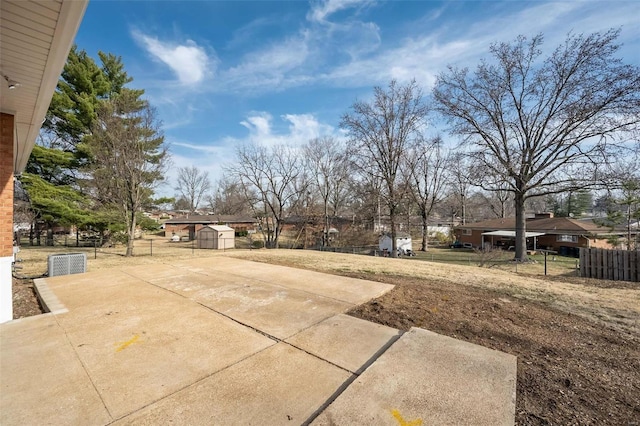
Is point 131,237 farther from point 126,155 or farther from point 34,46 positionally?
point 34,46

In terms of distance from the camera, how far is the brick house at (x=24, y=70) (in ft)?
8.20

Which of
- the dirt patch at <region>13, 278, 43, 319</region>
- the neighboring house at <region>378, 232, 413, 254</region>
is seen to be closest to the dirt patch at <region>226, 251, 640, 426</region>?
the dirt patch at <region>13, 278, 43, 319</region>

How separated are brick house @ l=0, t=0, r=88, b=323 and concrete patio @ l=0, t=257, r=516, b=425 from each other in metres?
1.74

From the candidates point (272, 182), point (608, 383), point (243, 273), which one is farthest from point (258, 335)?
point (272, 182)

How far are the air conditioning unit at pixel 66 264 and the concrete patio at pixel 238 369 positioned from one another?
146 inches

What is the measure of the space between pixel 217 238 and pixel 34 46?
2059 cm

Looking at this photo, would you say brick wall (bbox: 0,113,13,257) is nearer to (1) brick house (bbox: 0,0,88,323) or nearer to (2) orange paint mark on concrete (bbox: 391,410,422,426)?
(1) brick house (bbox: 0,0,88,323)

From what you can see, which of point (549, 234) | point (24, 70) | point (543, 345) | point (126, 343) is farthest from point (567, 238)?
point (24, 70)

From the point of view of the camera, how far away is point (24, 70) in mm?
3332

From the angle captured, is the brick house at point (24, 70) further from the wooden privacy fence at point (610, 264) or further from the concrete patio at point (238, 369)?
the wooden privacy fence at point (610, 264)

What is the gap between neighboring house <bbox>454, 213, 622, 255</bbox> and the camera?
23875 mm

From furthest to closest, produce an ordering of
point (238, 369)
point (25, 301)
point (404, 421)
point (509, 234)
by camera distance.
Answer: point (509, 234)
point (25, 301)
point (238, 369)
point (404, 421)

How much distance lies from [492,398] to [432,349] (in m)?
0.90

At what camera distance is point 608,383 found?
2.60m
